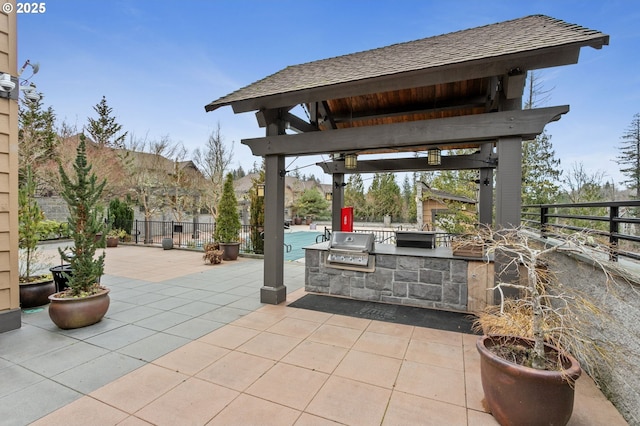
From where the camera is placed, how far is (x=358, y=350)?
2.97m

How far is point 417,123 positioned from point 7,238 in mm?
5180

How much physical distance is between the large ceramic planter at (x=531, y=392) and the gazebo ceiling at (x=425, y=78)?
2818 mm

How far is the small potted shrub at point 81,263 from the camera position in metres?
3.39

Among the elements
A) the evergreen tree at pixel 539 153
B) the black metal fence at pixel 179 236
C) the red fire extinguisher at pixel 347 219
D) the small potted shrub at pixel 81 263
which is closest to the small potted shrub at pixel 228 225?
the black metal fence at pixel 179 236

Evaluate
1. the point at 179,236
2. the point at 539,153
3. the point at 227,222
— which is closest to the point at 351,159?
the point at 227,222

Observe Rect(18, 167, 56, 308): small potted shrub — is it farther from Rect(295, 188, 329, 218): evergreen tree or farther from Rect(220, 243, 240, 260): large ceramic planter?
Rect(295, 188, 329, 218): evergreen tree

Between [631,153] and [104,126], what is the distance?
34267 mm

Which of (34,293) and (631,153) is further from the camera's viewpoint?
(631,153)

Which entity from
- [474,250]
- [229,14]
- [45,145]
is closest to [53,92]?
[45,145]

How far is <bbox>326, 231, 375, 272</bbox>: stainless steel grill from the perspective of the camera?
4551 millimetres

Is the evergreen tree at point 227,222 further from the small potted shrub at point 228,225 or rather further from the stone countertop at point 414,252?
the stone countertop at point 414,252

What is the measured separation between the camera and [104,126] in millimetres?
21859

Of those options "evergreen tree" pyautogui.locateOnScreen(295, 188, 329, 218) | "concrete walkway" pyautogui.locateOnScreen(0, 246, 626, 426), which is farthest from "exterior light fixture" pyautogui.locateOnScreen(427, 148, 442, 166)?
"evergreen tree" pyautogui.locateOnScreen(295, 188, 329, 218)

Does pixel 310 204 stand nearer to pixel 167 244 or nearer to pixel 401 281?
pixel 167 244
